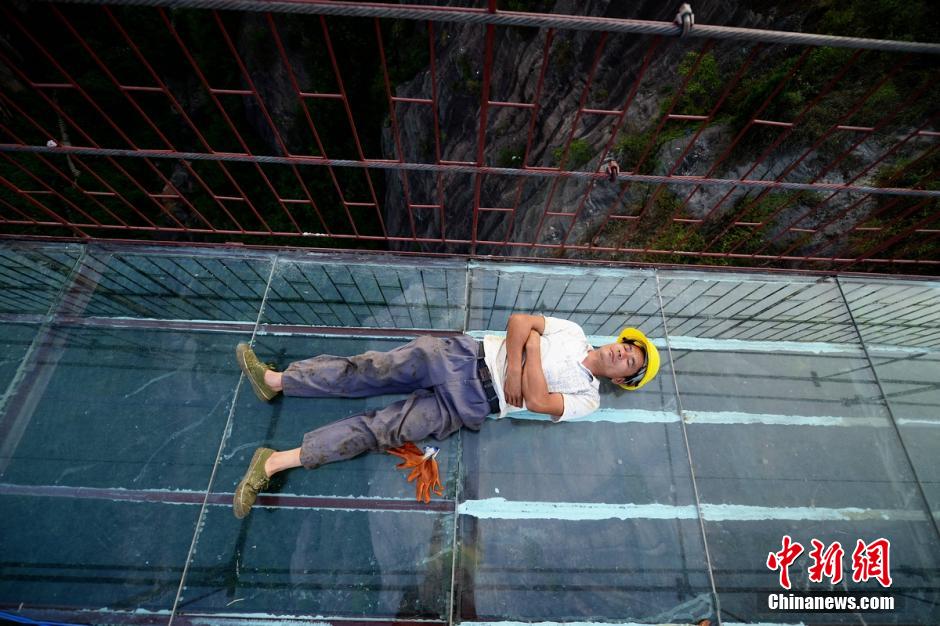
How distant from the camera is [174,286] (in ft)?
9.98

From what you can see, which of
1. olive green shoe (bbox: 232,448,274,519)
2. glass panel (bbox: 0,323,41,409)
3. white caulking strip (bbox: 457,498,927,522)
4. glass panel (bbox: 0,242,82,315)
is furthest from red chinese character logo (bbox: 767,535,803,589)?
glass panel (bbox: 0,242,82,315)

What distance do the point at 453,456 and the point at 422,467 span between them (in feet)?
0.60

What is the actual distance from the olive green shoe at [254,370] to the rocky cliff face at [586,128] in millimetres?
3147

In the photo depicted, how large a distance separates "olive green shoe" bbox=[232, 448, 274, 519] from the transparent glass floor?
11cm

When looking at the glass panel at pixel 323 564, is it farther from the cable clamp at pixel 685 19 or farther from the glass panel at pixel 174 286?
the cable clamp at pixel 685 19

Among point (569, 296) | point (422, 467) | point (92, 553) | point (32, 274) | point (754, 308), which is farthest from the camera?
point (754, 308)

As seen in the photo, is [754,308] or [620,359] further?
[754,308]

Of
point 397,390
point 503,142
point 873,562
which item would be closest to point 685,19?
point 397,390

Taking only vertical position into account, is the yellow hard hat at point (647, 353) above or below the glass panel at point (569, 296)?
below

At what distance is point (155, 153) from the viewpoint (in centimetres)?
232

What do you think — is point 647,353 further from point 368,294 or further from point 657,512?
point 368,294

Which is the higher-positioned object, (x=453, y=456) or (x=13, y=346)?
(x=13, y=346)

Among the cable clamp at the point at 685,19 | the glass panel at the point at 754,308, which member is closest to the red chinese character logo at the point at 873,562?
the glass panel at the point at 754,308

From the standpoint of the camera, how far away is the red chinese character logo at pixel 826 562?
2.47 metres
